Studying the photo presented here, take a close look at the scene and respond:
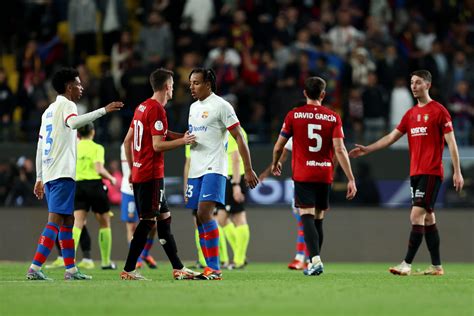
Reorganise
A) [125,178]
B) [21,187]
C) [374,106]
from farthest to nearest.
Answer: [374,106], [21,187], [125,178]

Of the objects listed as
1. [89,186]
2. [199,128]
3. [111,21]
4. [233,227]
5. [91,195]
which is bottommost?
[233,227]

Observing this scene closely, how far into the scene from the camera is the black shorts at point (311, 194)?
1310cm

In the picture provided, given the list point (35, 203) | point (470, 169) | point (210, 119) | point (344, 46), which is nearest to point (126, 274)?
point (210, 119)

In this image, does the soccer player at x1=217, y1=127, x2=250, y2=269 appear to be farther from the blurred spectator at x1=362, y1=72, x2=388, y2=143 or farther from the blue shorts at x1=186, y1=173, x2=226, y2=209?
the blurred spectator at x1=362, y1=72, x2=388, y2=143

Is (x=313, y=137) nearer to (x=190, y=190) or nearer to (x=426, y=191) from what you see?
(x=426, y=191)

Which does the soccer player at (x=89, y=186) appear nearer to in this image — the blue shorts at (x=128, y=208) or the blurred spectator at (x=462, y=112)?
the blue shorts at (x=128, y=208)

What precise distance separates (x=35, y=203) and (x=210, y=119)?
943 cm

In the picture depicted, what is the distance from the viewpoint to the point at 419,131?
13484mm

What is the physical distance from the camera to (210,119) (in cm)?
1202

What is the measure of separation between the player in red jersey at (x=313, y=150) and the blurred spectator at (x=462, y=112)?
319 inches

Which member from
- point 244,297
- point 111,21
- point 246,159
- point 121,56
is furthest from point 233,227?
point 111,21

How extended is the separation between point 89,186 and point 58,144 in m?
4.32

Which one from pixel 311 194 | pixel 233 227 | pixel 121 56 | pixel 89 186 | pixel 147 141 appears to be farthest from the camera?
pixel 121 56

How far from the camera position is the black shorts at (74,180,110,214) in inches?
655
